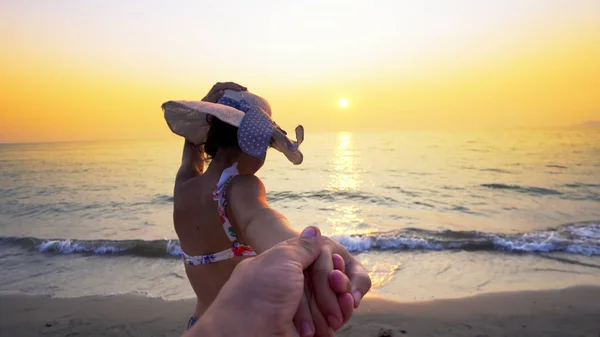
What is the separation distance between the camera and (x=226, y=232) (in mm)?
2012

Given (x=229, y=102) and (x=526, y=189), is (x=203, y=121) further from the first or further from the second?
(x=526, y=189)

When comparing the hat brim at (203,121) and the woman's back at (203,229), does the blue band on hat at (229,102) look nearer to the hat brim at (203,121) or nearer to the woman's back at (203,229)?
the hat brim at (203,121)

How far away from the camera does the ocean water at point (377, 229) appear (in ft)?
20.3

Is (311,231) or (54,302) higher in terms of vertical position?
(311,231)

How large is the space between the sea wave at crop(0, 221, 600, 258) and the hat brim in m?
5.82

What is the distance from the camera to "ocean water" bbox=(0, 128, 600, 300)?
244 inches

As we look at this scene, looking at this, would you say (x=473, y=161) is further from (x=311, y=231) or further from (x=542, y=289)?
(x=311, y=231)

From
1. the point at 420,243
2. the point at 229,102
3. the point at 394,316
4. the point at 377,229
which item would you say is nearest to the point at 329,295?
the point at 229,102

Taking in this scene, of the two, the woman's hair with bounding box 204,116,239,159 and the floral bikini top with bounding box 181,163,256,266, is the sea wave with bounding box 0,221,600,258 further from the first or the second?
the woman's hair with bounding box 204,116,239,159

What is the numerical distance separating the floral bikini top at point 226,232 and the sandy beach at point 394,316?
8.90 feet

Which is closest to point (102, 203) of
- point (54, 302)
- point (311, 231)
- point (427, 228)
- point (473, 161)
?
point (54, 302)

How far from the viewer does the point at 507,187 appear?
50.7 feet

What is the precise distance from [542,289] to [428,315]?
1.93 metres

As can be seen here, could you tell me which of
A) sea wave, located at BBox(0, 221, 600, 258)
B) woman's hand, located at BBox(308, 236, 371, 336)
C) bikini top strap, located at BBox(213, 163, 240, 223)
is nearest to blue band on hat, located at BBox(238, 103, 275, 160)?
bikini top strap, located at BBox(213, 163, 240, 223)
